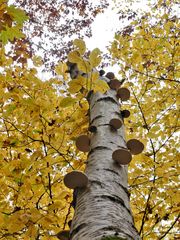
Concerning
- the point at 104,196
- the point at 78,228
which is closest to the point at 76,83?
the point at 104,196

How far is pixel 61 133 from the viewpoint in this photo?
2.87 m

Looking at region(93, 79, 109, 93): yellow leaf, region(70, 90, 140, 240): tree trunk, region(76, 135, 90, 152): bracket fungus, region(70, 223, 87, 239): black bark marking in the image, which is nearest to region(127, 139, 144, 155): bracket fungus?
region(70, 90, 140, 240): tree trunk

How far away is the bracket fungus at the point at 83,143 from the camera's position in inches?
88.7

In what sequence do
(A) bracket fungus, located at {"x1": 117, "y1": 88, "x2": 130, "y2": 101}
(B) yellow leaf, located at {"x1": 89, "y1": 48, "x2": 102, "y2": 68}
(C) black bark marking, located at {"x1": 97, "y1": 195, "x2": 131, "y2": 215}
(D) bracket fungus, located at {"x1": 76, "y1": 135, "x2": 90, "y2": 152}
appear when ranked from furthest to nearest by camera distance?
(A) bracket fungus, located at {"x1": 117, "y1": 88, "x2": 130, "y2": 101}, (D) bracket fungus, located at {"x1": 76, "y1": 135, "x2": 90, "y2": 152}, (B) yellow leaf, located at {"x1": 89, "y1": 48, "x2": 102, "y2": 68}, (C) black bark marking, located at {"x1": 97, "y1": 195, "x2": 131, "y2": 215}

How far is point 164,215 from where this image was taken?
3.18 metres

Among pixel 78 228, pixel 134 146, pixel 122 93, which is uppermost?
pixel 122 93

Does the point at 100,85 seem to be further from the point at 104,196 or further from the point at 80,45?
the point at 104,196

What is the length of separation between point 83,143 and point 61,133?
0.63 meters

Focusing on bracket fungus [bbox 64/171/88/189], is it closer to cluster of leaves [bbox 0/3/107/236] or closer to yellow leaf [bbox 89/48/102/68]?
cluster of leaves [bbox 0/3/107/236]

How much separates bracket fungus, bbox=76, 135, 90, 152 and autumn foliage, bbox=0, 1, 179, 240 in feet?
0.72

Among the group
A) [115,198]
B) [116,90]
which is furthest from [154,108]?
[115,198]

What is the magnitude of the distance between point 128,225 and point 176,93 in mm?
3234

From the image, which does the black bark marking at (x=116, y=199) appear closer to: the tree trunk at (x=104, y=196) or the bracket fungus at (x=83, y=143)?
the tree trunk at (x=104, y=196)

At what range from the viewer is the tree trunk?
4.45 ft
